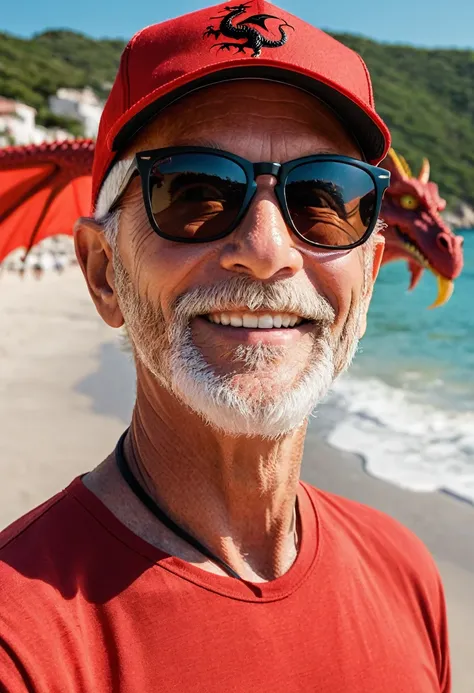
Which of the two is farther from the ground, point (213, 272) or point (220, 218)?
point (220, 218)

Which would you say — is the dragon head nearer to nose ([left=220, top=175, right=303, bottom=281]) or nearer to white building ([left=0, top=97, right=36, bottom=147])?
nose ([left=220, top=175, right=303, bottom=281])

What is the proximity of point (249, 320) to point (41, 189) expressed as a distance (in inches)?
76.3

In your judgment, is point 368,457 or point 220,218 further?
point 368,457

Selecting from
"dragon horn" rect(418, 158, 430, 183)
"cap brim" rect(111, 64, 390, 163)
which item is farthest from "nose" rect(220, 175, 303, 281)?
"dragon horn" rect(418, 158, 430, 183)

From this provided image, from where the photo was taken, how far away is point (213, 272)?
1271 millimetres

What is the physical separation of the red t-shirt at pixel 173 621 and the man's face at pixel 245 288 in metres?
0.33

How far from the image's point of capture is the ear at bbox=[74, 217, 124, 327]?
1.51 meters

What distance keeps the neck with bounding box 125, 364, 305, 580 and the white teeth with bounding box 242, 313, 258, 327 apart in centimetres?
26

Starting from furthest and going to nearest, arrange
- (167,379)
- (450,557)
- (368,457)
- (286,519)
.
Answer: (368,457), (450,557), (286,519), (167,379)

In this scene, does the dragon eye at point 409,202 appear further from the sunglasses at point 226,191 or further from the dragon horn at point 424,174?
the sunglasses at point 226,191

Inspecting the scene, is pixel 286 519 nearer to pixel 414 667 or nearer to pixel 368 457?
pixel 414 667

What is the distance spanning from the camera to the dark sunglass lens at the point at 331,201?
130 centimetres

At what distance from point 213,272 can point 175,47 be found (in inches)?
19.5

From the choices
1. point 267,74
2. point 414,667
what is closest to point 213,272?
point 267,74
